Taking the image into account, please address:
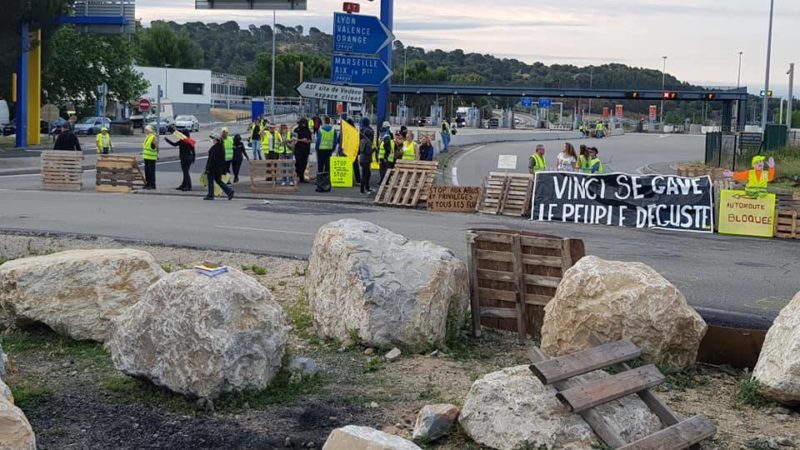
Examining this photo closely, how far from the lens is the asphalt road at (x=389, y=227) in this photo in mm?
14000

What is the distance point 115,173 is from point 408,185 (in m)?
7.77

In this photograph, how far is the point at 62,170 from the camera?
87.6ft

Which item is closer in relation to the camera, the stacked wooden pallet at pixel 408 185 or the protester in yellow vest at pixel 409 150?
the stacked wooden pallet at pixel 408 185

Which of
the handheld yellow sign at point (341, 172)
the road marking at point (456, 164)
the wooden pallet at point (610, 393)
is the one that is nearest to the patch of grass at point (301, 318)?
the wooden pallet at point (610, 393)

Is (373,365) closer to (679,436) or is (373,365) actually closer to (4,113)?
(679,436)

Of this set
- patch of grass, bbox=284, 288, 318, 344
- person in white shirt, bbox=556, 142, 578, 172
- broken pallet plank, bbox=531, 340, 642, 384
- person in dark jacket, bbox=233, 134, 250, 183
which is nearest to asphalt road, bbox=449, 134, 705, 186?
person in white shirt, bbox=556, 142, 578, 172

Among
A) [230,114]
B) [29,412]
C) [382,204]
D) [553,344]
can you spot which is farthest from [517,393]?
[230,114]

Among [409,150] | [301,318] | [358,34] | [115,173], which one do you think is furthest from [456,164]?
[301,318]

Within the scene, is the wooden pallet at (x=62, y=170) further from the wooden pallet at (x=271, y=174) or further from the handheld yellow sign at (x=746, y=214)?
the handheld yellow sign at (x=746, y=214)

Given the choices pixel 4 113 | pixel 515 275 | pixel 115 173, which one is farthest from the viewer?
pixel 4 113

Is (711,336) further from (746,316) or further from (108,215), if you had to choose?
(108,215)

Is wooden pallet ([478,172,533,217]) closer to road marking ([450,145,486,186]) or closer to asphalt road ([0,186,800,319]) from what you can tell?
asphalt road ([0,186,800,319])

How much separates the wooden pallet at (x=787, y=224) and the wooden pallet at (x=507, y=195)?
508 centimetres

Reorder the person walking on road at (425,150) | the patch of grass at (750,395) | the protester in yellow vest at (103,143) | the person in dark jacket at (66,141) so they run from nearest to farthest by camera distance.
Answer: the patch of grass at (750,395)
the person in dark jacket at (66,141)
the person walking on road at (425,150)
the protester in yellow vest at (103,143)
